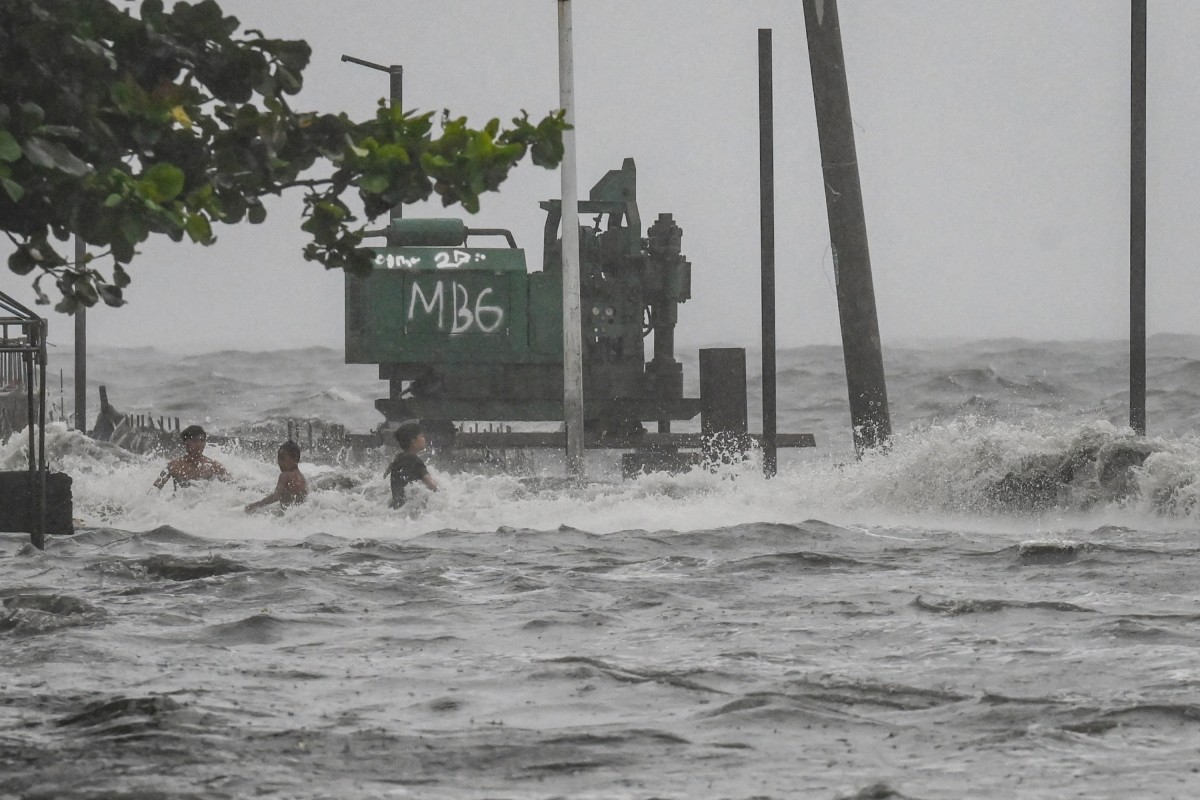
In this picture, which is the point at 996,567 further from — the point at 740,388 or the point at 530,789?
the point at 740,388

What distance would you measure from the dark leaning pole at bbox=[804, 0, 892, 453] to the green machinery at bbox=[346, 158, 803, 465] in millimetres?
3187

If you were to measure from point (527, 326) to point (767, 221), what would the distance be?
3.50 metres

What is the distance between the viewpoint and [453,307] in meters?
25.2

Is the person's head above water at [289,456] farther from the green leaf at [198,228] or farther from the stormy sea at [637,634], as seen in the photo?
the green leaf at [198,228]

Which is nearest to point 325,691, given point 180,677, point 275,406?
point 180,677

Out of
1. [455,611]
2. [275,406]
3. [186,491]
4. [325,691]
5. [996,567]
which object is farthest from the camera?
[275,406]

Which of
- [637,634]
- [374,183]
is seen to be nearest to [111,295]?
[374,183]

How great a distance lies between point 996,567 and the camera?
555 inches

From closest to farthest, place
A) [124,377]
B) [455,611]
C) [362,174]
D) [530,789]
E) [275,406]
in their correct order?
[530,789], [362,174], [455,611], [275,406], [124,377]

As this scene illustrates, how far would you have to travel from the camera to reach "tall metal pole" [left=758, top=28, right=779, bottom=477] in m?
23.9

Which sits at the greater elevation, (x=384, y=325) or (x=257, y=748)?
(x=384, y=325)

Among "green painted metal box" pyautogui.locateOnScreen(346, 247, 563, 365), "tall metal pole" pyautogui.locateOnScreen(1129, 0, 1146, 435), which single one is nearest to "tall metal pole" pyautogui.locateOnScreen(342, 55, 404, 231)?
"green painted metal box" pyautogui.locateOnScreen(346, 247, 563, 365)

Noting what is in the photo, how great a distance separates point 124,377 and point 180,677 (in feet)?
208

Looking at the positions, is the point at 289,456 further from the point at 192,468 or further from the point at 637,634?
the point at 637,634
